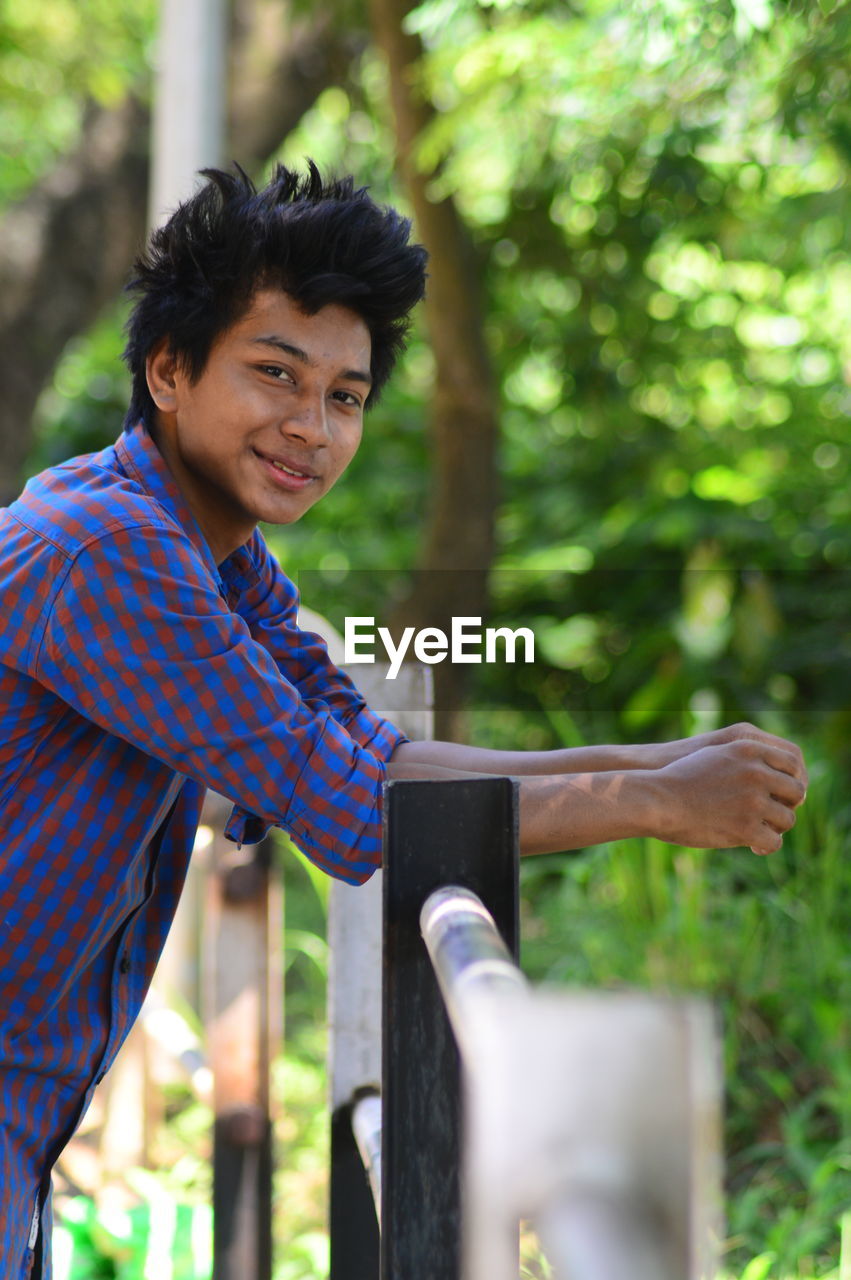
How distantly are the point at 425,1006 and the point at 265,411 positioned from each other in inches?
24.2

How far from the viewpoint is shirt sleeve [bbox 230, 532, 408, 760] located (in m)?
1.58

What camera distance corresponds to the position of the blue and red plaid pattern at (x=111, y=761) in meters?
1.20

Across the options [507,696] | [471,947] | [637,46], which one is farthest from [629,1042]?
[507,696]

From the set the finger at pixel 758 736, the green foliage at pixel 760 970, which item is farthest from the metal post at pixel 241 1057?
the finger at pixel 758 736

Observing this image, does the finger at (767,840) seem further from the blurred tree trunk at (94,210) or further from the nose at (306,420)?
the blurred tree trunk at (94,210)

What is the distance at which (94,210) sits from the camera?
19.7 ft

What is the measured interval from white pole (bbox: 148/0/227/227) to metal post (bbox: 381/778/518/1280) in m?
3.80

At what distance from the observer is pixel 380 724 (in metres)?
1.50

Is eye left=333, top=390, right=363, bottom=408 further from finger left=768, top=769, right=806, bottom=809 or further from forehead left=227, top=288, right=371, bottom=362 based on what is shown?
finger left=768, top=769, right=806, bottom=809

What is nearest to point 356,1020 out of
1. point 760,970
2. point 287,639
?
point 287,639

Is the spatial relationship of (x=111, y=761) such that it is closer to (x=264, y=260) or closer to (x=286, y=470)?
(x=286, y=470)

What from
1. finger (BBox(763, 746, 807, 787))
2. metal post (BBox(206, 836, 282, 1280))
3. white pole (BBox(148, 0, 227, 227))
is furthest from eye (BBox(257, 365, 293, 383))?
white pole (BBox(148, 0, 227, 227))

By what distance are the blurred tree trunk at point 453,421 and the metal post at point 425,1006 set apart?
344 cm

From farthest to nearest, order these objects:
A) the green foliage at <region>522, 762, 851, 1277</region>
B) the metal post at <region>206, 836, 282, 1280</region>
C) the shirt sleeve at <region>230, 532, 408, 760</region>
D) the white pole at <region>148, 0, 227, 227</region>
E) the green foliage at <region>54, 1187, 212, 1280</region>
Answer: the white pole at <region>148, 0, 227, 227</region>
the green foliage at <region>522, 762, 851, 1277</region>
the green foliage at <region>54, 1187, 212, 1280</region>
the metal post at <region>206, 836, 282, 1280</region>
the shirt sleeve at <region>230, 532, 408, 760</region>
